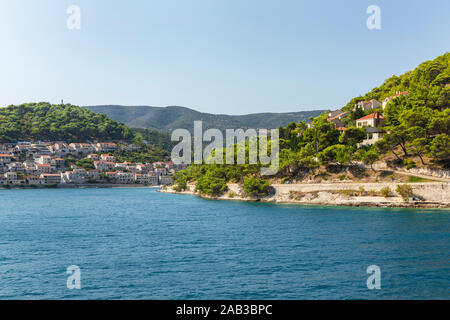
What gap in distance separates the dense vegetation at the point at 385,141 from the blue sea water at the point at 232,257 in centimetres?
1805

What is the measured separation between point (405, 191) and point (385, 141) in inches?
469

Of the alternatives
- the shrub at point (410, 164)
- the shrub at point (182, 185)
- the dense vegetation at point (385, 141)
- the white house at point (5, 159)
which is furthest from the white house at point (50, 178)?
the shrub at point (410, 164)

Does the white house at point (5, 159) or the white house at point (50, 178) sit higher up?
the white house at point (5, 159)

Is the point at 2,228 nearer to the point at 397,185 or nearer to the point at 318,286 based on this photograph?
the point at 318,286

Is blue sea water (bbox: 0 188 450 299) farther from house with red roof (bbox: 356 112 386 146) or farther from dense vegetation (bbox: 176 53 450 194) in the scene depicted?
house with red roof (bbox: 356 112 386 146)

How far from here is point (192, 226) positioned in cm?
4062

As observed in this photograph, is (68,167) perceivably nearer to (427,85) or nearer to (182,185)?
(182,185)

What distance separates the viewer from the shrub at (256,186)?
67.1 meters

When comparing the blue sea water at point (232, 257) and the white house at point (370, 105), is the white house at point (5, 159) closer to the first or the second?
the blue sea water at point (232, 257)

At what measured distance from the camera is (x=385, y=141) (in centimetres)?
6197

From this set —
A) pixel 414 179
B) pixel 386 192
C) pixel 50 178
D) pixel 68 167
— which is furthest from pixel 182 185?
pixel 68 167

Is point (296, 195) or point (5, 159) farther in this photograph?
point (5, 159)
